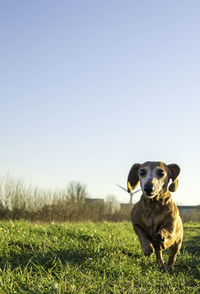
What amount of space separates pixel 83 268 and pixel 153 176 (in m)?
1.74

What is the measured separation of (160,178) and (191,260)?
265 centimetres

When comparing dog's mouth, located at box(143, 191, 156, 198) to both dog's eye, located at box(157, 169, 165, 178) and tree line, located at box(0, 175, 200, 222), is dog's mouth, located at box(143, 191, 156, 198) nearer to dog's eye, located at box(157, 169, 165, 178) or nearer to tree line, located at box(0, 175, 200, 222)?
Answer: dog's eye, located at box(157, 169, 165, 178)

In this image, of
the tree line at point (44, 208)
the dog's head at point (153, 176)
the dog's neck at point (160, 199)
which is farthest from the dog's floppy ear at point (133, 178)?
the tree line at point (44, 208)

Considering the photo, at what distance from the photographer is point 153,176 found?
5598 mm

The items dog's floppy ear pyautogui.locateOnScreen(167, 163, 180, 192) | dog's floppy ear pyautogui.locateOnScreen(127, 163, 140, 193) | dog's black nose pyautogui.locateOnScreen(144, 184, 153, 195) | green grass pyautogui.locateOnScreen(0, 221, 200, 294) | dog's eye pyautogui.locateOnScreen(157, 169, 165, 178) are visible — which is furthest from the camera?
dog's floppy ear pyautogui.locateOnScreen(127, 163, 140, 193)

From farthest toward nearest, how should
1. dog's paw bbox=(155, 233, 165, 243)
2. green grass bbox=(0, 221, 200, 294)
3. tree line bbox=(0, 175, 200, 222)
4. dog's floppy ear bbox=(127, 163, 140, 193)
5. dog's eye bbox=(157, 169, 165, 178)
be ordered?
tree line bbox=(0, 175, 200, 222) → dog's floppy ear bbox=(127, 163, 140, 193) → dog's eye bbox=(157, 169, 165, 178) → dog's paw bbox=(155, 233, 165, 243) → green grass bbox=(0, 221, 200, 294)

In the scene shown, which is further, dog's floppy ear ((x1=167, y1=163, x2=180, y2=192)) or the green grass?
dog's floppy ear ((x1=167, y1=163, x2=180, y2=192))

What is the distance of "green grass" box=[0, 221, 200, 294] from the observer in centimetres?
378

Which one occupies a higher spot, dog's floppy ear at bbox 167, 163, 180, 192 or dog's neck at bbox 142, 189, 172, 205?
dog's floppy ear at bbox 167, 163, 180, 192

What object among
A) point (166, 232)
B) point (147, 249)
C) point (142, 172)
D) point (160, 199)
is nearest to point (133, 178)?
point (142, 172)

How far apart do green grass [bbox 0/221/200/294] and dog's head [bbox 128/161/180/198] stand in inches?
46.9

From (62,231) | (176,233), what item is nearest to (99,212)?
(62,231)

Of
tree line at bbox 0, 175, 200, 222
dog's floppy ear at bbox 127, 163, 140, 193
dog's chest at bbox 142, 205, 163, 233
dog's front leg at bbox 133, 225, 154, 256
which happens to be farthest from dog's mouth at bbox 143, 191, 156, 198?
tree line at bbox 0, 175, 200, 222

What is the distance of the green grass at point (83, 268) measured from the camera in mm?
3775
